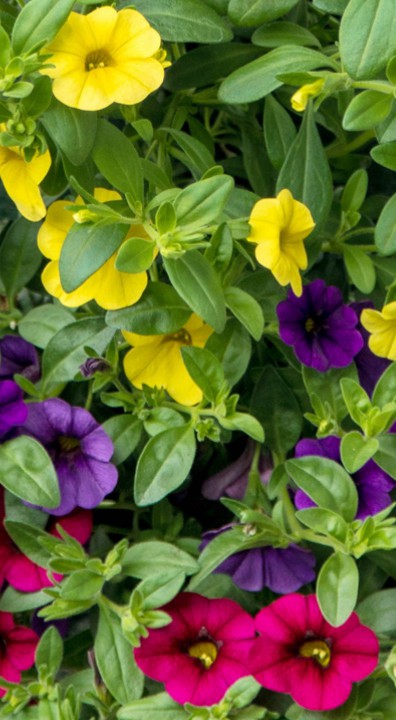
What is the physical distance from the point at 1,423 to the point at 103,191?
0.71ft

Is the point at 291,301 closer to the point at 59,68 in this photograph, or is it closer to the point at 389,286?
the point at 389,286

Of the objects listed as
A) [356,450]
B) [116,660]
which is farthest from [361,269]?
[116,660]

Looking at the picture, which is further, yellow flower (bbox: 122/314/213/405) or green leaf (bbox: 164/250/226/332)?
yellow flower (bbox: 122/314/213/405)

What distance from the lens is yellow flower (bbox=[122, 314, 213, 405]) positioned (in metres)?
0.86

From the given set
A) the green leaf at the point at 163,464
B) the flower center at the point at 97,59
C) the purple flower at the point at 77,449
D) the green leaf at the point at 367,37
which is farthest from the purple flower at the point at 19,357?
the green leaf at the point at 367,37

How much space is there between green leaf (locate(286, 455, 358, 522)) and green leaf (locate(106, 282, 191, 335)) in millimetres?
152

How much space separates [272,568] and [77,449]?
208 millimetres

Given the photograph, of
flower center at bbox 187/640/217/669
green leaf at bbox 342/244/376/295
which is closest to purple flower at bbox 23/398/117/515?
flower center at bbox 187/640/217/669

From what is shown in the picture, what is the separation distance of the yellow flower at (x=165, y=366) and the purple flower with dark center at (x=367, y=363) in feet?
0.49

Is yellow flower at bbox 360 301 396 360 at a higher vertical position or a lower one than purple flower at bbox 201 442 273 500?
higher

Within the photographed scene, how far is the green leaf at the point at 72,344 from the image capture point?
86cm

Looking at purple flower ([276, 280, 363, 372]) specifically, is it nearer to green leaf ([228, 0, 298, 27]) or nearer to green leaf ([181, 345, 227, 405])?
green leaf ([181, 345, 227, 405])

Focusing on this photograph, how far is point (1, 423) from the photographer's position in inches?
33.2

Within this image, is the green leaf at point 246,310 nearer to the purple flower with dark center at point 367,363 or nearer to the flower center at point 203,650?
A: the purple flower with dark center at point 367,363
